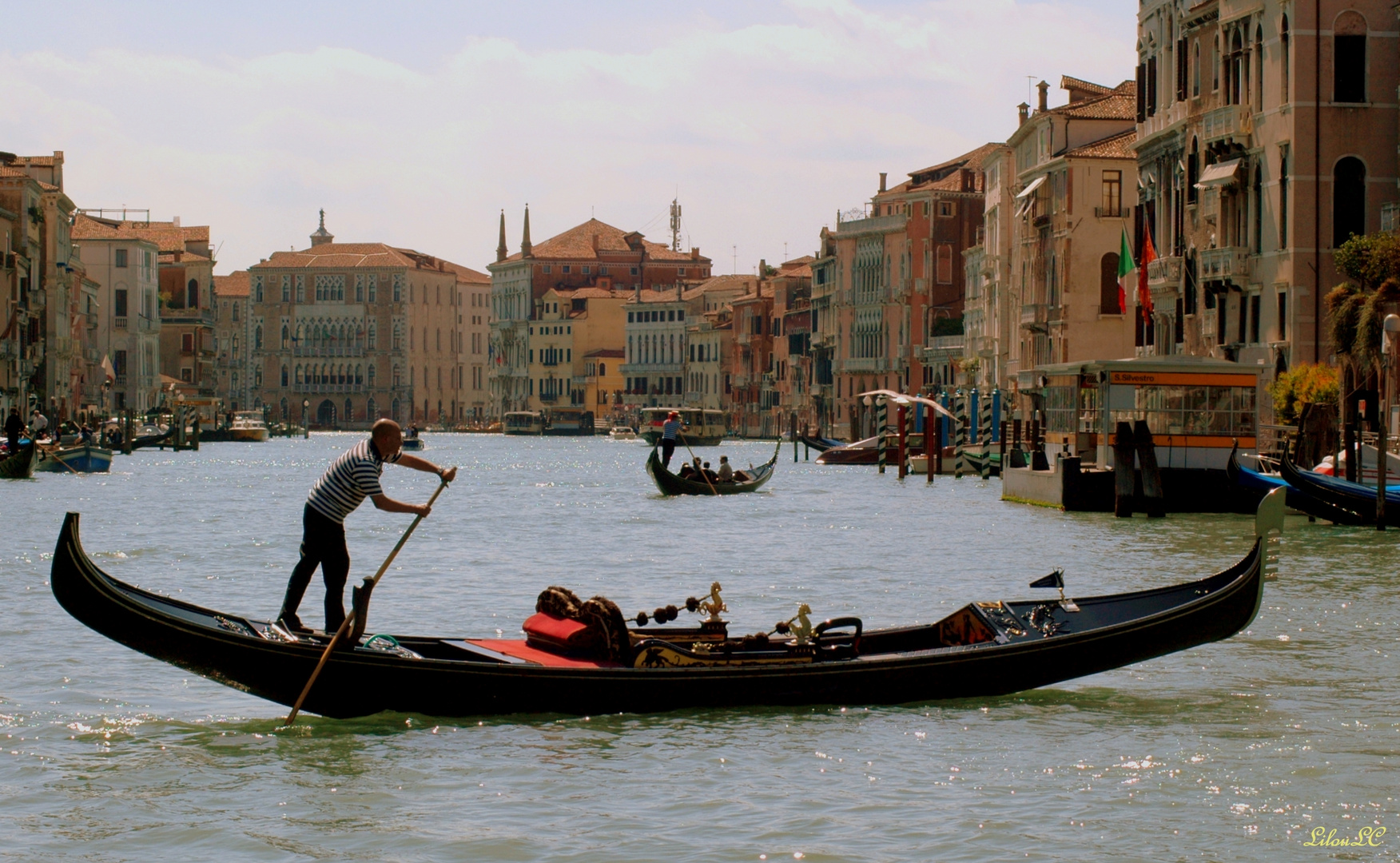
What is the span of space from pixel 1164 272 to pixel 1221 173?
4.25 m

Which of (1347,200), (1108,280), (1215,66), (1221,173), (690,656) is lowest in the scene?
(690,656)

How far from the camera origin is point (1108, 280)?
44062mm

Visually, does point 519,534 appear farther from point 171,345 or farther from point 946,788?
point 171,345

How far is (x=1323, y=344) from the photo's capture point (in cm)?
2881

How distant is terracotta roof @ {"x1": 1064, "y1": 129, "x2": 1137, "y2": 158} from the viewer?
145ft

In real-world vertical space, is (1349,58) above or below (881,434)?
above

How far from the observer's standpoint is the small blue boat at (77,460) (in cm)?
3941

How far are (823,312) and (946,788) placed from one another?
72.4m

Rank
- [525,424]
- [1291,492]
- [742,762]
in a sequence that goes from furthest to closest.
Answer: [525,424]
[1291,492]
[742,762]

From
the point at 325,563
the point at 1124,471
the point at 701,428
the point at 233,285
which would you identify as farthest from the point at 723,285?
the point at 325,563

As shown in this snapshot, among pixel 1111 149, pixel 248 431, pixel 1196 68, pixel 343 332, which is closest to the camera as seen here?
pixel 1196 68

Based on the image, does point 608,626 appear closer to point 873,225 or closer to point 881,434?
point 881,434

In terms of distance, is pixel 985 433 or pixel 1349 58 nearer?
pixel 1349 58

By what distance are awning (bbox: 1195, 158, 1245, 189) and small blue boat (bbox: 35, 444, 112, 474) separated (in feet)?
69.4
